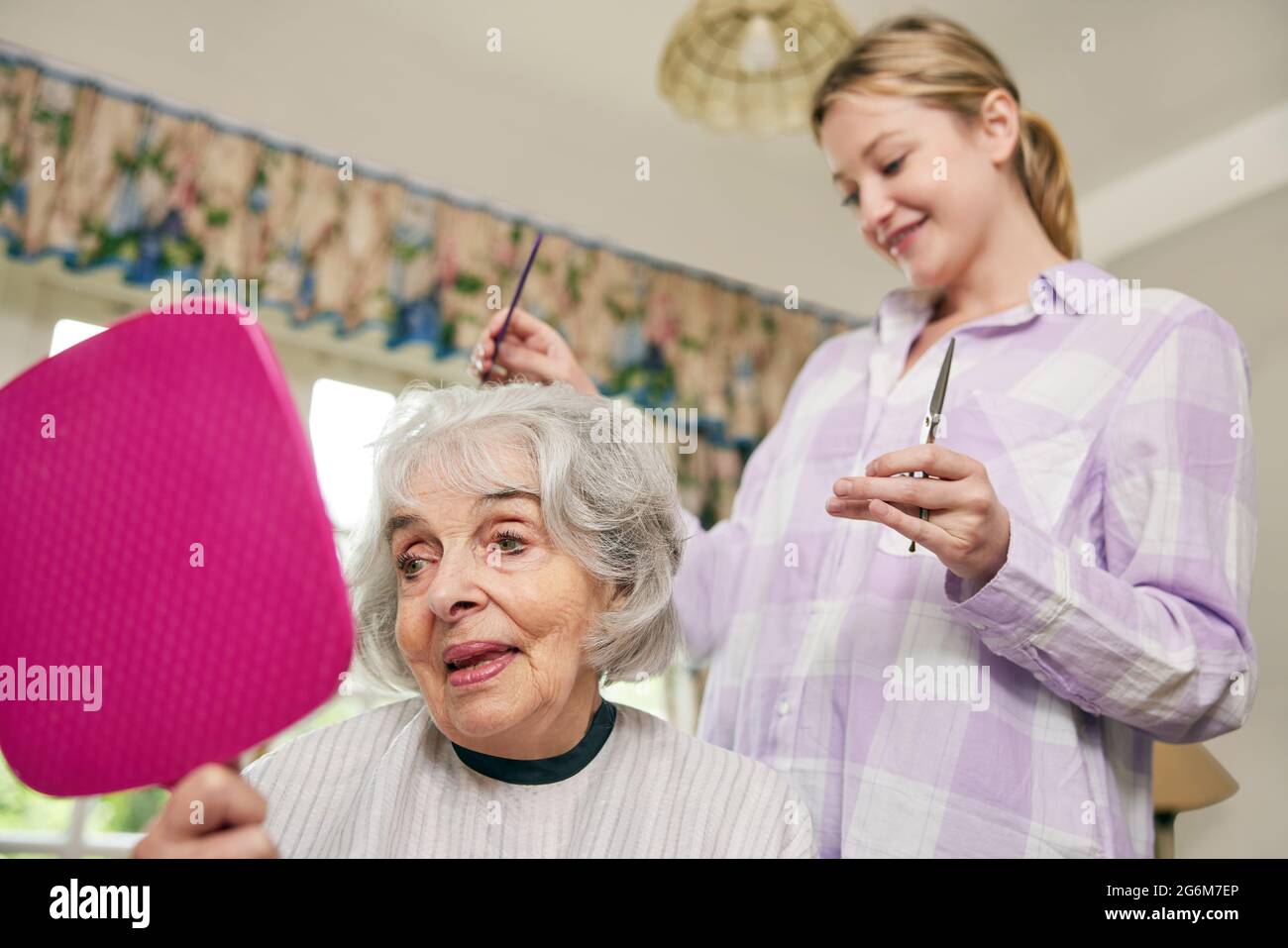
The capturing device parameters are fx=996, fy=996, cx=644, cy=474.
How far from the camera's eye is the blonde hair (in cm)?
120

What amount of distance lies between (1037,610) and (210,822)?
0.66m

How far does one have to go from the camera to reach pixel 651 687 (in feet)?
10.9

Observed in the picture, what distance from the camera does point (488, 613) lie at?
865mm

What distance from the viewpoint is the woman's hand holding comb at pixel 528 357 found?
1207 mm

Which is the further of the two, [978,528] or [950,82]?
[950,82]

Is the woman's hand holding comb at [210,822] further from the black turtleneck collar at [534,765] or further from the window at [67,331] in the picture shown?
the window at [67,331]

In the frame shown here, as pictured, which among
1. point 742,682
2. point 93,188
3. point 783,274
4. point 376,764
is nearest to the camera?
point 376,764

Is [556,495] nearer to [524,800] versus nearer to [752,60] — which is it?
[524,800]

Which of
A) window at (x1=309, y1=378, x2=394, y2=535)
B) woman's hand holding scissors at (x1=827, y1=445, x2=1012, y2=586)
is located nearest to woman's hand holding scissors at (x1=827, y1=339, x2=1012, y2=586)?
woman's hand holding scissors at (x1=827, y1=445, x2=1012, y2=586)

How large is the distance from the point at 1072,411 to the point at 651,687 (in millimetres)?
2473

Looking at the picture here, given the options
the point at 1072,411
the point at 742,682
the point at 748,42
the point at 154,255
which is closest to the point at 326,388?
the point at 154,255

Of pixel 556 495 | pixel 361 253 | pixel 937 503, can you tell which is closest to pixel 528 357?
pixel 556 495

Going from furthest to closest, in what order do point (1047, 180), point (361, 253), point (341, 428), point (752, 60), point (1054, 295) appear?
1. point (341, 428)
2. point (361, 253)
3. point (752, 60)
4. point (1047, 180)
5. point (1054, 295)
